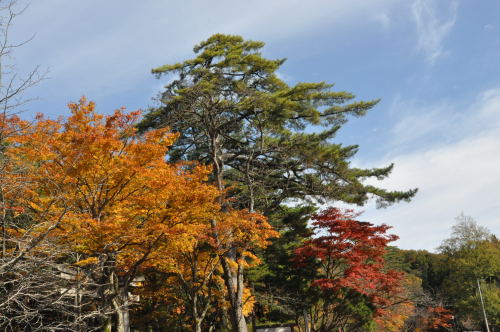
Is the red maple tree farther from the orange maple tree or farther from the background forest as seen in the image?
the orange maple tree

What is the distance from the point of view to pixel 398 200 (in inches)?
675

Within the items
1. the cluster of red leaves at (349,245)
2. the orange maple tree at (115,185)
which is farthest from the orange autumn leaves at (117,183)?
Answer: the cluster of red leaves at (349,245)

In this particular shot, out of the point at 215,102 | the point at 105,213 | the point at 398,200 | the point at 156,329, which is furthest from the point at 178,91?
the point at 156,329

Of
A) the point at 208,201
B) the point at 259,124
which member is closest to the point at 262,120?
the point at 259,124

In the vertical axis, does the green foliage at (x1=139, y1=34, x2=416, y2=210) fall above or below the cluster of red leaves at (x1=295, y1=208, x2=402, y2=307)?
above

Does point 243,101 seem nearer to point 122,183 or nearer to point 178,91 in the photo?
point 178,91

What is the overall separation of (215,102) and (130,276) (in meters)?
6.73

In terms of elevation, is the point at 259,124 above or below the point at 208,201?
above

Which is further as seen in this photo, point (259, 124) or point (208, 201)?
point (259, 124)

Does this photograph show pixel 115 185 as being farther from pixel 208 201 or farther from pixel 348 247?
pixel 348 247

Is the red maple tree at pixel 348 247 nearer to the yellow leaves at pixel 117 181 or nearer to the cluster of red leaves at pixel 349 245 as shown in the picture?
the cluster of red leaves at pixel 349 245

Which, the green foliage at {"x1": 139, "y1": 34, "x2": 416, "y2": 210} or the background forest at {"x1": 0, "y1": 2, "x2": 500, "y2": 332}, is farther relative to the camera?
the green foliage at {"x1": 139, "y1": 34, "x2": 416, "y2": 210}

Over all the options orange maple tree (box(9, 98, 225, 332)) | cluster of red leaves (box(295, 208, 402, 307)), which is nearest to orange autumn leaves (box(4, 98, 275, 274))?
orange maple tree (box(9, 98, 225, 332))

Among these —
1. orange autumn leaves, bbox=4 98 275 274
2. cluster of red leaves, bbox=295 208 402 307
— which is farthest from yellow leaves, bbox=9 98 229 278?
cluster of red leaves, bbox=295 208 402 307
